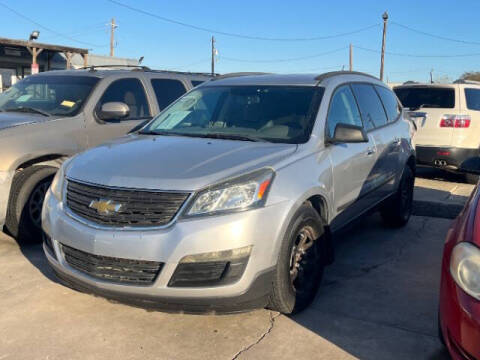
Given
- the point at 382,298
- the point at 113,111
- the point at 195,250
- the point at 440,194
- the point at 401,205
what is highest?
the point at 113,111

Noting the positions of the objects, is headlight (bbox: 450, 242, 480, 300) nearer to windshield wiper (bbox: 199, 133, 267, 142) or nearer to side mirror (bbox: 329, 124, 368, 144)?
side mirror (bbox: 329, 124, 368, 144)

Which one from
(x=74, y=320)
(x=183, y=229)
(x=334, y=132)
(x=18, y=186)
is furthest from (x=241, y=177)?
(x=18, y=186)

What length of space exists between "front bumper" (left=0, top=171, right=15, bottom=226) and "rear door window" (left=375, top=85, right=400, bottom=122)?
3965 mm

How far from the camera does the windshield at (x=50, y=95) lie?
5645mm

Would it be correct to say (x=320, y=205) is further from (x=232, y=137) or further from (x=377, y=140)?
(x=377, y=140)

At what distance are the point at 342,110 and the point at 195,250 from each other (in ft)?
7.26

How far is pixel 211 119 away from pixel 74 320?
6.63 ft

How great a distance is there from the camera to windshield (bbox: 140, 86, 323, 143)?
404 centimetres

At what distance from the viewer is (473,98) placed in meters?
8.70

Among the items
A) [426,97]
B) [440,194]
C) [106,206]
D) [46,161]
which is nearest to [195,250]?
[106,206]

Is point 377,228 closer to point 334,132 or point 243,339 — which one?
point 334,132

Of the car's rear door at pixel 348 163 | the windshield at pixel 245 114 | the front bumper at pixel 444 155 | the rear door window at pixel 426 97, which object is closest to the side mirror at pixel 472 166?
the car's rear door at pixel 348 163

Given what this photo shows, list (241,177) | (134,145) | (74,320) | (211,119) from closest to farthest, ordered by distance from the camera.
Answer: (241,177)
(74,320)
(134,145)
(211,119)

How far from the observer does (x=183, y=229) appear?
2.93 meters
